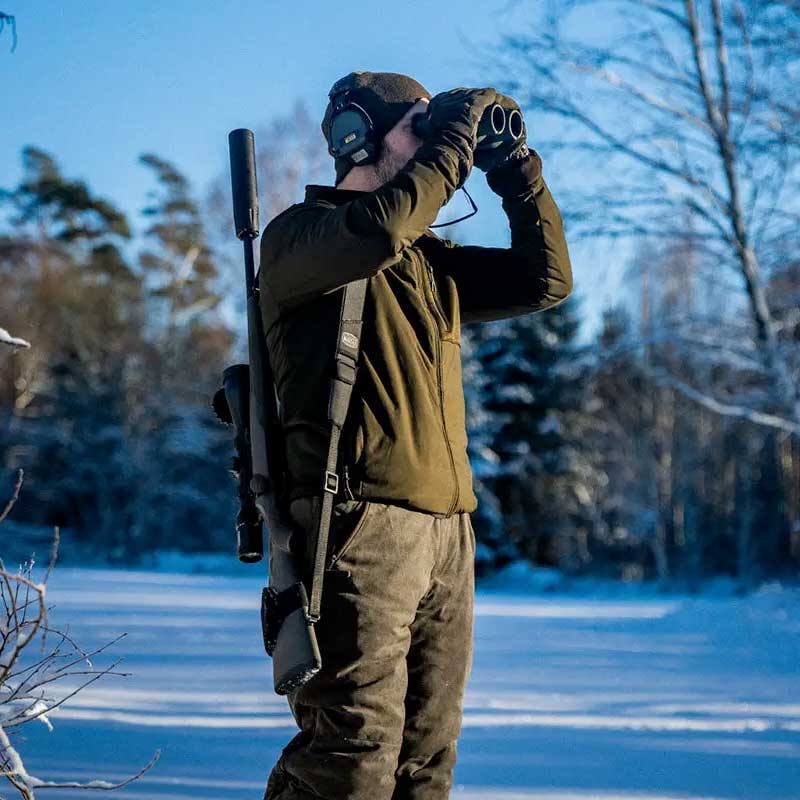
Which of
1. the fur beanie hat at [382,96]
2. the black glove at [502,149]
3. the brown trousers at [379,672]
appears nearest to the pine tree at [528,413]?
the black glove at [502,149]

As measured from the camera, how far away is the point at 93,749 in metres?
3.63

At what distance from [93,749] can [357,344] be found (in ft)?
7.79

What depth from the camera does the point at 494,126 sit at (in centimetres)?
222

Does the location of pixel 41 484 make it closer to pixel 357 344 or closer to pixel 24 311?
pixel 24 311

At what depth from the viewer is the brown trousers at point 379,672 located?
189cm

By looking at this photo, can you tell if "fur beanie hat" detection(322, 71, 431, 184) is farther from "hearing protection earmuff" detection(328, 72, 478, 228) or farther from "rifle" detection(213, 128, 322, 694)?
"rifle" detection(213, 128, 322, 694)

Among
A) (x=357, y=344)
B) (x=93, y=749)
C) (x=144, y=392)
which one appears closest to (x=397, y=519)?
(x=357, y=344)

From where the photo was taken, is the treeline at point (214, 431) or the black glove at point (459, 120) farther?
the treeline at point (214, 431)

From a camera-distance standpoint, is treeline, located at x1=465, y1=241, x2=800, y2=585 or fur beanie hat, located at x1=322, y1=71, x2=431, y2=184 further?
treeline, located at x1=465, y1=241, x2=800, y2=585

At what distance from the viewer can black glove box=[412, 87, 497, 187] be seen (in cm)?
207

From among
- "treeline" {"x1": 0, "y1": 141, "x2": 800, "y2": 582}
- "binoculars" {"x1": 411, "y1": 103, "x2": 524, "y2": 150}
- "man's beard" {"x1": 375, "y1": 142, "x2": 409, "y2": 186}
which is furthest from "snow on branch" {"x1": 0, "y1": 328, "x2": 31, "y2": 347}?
"treeline" {"x1": 0, "y1": 141, "x2": 800, "y2": 582}

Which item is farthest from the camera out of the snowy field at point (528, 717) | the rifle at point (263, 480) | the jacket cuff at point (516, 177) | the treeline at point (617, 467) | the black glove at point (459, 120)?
the treeline at point (617, 467)

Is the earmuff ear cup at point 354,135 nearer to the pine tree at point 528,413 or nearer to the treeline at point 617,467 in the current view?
the treeline at point 617,467

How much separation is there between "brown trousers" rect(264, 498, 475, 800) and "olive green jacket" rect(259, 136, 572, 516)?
3.1 inches
